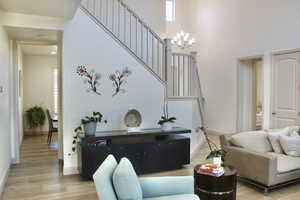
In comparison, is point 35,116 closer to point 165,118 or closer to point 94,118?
point 94,118

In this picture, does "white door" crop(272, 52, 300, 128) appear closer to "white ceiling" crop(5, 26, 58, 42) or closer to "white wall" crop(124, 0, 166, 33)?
"white wall" crop(124, 0, 166, 33)

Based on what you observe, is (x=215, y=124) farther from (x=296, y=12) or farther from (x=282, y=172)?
(x=282, y=172)

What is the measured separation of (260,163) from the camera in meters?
3.36

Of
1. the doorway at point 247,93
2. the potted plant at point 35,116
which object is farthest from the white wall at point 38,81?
the doorway at point 247,93

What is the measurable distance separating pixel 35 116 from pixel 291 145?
7238 millimetres

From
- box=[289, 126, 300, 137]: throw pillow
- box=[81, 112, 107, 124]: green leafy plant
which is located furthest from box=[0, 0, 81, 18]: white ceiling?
box=[289, 126, 300, 137]: throw pillow

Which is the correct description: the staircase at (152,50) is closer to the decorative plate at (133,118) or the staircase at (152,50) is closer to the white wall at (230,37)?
the decorative plate at (133,118)

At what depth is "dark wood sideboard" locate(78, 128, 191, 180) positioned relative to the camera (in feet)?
12.8

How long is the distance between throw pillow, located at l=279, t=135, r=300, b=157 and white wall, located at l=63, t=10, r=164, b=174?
229 centimetres

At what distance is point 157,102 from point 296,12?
3.87m

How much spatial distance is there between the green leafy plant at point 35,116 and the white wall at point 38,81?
21 centimetres

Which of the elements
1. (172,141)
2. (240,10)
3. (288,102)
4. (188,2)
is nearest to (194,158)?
(172,141)

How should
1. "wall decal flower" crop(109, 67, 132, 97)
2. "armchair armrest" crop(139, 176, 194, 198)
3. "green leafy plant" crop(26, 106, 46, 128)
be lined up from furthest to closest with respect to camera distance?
"green leafy plant" crop(26, 106, 46, 128) < "wall decal flower" crop(109, 67, 132, 97) < "armchair armrest" crop(139, 176, 194, 198)

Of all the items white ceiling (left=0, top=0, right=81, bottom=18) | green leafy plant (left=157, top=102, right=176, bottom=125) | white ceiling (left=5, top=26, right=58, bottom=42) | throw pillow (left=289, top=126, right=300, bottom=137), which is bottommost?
throw pillow (left=289, top=126, right=300, bottom=137)
